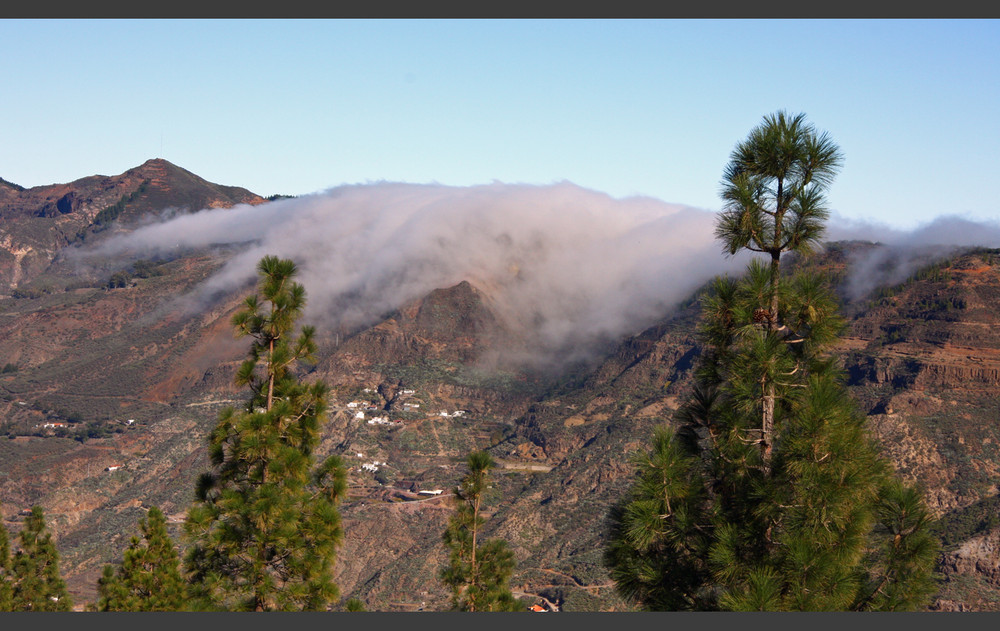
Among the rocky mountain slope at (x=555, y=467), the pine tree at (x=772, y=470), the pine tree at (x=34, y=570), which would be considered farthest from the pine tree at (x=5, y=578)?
the rocky mountain slope at (x=555, y=467)

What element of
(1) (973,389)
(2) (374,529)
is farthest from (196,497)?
(1) (973,389)

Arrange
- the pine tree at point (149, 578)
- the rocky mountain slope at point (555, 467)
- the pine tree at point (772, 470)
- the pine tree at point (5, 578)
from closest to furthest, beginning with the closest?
1. the pine tree at point (772, 470)
2. the pine tree at point (149, 578)
3. the pine tree at point (5, 578)
4. the rocky mountain slope at point (555, 467)

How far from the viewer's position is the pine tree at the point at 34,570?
148 ft

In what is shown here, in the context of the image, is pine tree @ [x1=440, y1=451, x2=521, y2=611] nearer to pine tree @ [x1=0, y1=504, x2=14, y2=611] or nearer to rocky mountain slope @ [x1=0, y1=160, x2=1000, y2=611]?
pine tree @ [x1=0, y1=504, x2=14, y2=611]

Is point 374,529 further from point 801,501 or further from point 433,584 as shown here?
point 801,501

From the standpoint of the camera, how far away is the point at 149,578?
122 feet

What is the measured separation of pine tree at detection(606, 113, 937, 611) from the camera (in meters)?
14.8

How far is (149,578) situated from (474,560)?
13.1 meters

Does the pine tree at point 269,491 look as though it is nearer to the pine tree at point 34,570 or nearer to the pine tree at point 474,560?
the pine tree at point 474,560

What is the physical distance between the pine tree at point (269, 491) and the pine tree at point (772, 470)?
9786 millimetres

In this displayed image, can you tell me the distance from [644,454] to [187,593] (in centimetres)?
1446

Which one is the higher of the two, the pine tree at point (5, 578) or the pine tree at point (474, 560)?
the pine tree at point (474, 560)

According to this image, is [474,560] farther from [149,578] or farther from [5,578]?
[5,578]

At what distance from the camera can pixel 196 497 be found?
978 inches
